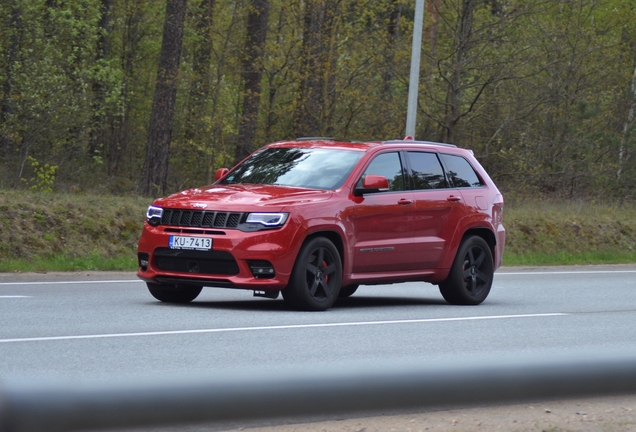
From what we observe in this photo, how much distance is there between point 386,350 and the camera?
8484 mm

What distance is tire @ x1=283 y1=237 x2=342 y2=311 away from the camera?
35.0 ft

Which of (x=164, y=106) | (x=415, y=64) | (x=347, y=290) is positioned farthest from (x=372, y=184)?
(x=164, y=106)

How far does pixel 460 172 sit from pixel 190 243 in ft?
12.9

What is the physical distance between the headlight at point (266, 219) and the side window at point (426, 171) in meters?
2.33

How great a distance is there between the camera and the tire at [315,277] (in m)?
10.7

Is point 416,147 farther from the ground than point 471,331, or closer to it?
farther from the ground

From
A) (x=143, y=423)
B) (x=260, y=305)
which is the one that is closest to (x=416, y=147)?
(x=260, y=305)

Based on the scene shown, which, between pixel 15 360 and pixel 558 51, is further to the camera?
pixel 558 51

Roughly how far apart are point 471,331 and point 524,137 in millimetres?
21735

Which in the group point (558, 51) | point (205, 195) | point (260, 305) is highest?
point (558, 51)

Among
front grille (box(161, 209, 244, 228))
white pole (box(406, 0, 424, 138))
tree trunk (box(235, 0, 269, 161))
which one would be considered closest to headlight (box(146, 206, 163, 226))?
front grille (box(161, 209, 244, 228))

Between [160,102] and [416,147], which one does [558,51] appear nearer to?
[160,102]

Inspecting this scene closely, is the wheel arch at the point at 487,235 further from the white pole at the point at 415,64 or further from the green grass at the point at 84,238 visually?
the white pole at the point at 415,64

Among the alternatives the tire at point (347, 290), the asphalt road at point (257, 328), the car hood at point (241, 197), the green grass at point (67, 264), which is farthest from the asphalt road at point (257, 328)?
the car hood at point (241, 197)
